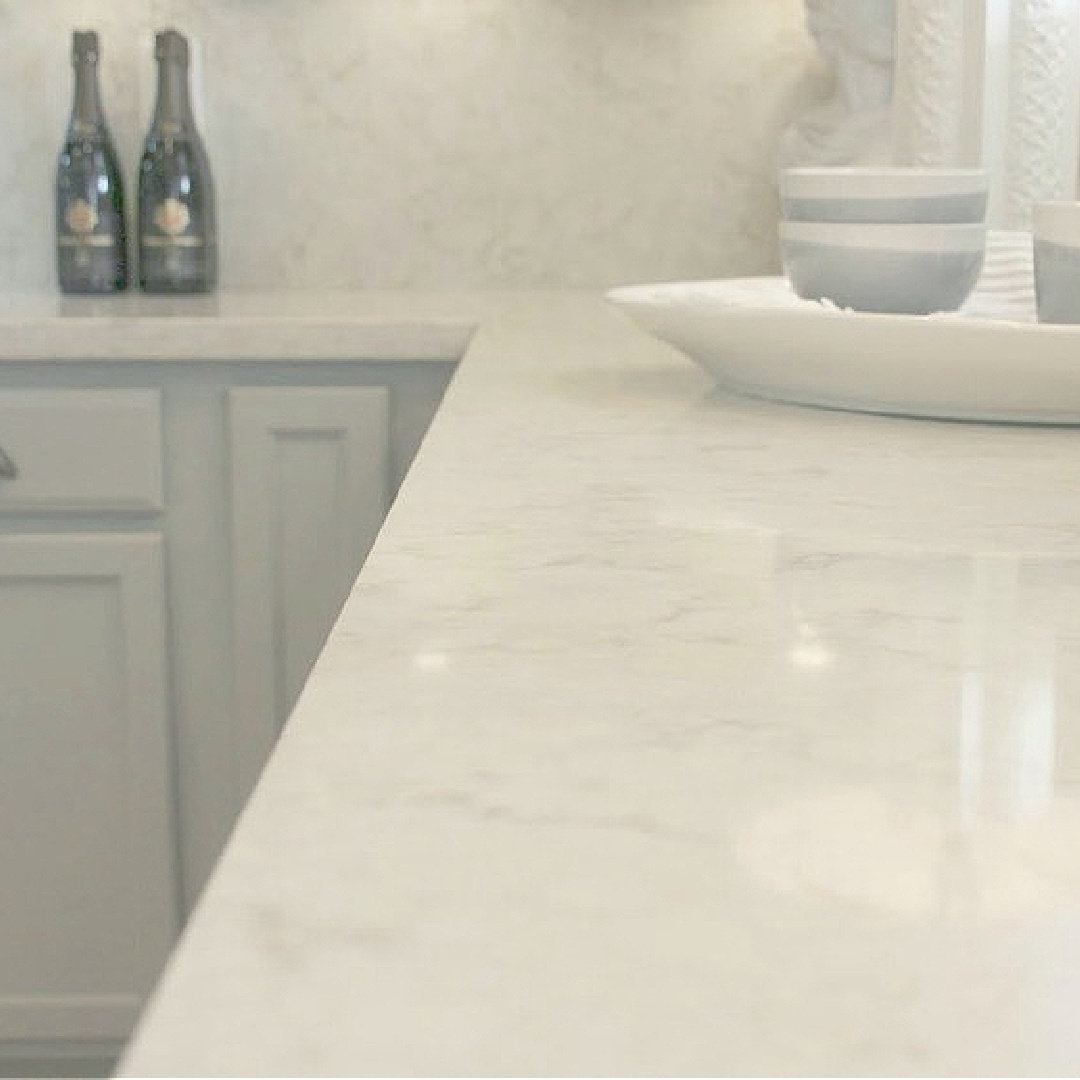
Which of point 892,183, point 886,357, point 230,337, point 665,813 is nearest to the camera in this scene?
point 665,813

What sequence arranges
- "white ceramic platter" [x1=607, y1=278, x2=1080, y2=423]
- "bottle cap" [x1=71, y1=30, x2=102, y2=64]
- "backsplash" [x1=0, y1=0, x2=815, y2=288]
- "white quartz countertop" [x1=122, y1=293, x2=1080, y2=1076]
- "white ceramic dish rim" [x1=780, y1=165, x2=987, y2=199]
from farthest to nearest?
"backsplash" [x1=0, y1=0, x2=815, y2=288], "bottle cap" [x1=71, y1=30, x2=102, y2=64], "white ceramic dish rim" [x1=780, y1=165, x2=987, y2=199], "white ceramic platter" [x1=607, y1=278, x2=1080, y2=423], "white quartz countertop" [x1=122, y1=293, x2=1080, y2=1076]

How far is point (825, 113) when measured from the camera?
7.43 feet

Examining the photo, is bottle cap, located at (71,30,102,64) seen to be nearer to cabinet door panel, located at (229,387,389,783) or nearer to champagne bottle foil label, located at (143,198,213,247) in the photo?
champagne bottle foil label, located at (143,198,213,247)

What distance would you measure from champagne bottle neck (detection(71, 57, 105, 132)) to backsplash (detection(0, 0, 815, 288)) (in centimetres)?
12

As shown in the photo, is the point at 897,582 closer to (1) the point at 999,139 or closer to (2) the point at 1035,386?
(2) the point at 1035,386

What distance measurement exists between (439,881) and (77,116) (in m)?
1.97

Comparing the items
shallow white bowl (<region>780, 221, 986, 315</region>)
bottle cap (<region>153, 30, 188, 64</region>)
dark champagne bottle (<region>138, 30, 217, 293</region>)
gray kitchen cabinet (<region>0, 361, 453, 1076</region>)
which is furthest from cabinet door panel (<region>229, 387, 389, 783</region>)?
shallow white bowl (<region>780, 221, 986, 315</region>)

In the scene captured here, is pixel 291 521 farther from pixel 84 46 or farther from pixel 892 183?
pixel 892 183

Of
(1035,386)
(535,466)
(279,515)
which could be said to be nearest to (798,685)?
(535,466)

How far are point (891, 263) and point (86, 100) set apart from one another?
1.27 m

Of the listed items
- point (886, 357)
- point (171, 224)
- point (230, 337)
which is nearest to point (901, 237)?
point (886, 357)

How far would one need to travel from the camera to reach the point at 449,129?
93.8 inches

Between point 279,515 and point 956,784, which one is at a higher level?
point 956,784

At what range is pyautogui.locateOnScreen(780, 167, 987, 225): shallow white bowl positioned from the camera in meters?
1.19
